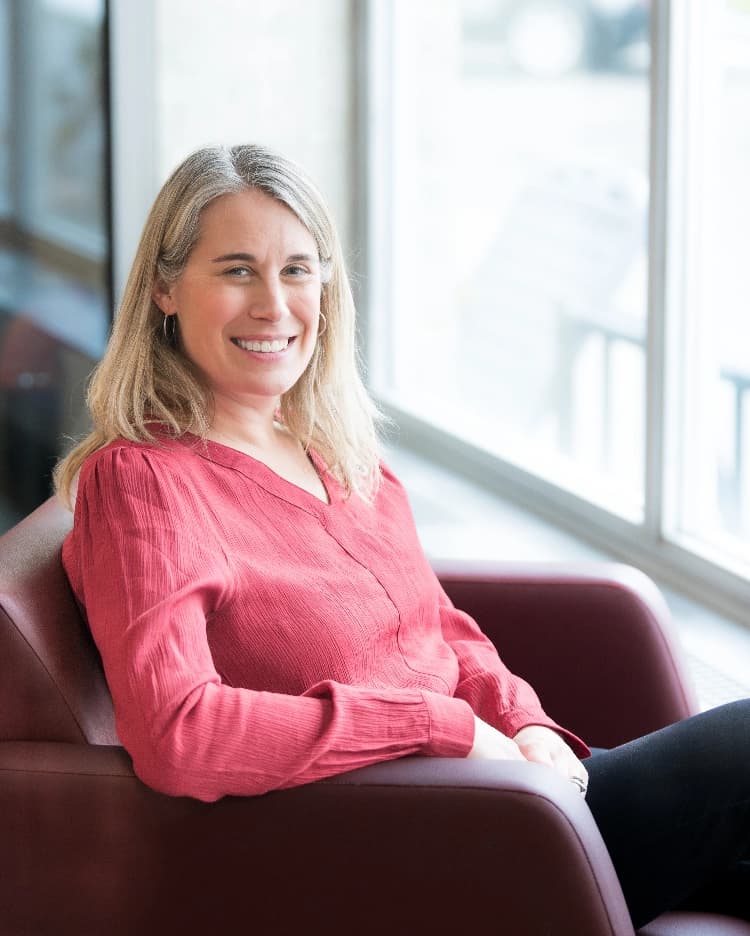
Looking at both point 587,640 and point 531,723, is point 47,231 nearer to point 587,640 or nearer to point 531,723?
point 587,640

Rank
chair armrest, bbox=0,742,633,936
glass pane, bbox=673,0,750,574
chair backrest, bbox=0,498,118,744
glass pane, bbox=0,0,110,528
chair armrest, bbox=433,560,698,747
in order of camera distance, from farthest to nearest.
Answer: glass pane, bbox=0,0,110,528
glass pane, bbox=673,0,750,574
chair armrest, bbox=433,560,698,747
chair backrest, bbox=0,498,118,744
chair armrest, bbox=0,742,633,936

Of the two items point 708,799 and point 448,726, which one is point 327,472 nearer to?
point 448,726

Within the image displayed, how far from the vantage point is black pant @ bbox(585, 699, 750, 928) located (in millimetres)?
1506

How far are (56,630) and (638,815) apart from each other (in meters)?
0.66

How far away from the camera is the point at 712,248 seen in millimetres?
3213

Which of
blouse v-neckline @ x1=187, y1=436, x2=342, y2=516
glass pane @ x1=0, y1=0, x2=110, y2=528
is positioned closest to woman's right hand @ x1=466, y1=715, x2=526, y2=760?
blouse v-neckline @ x1=187, y1=436, x2=342, y2=516

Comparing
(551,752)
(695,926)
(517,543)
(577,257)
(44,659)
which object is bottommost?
(517,543)

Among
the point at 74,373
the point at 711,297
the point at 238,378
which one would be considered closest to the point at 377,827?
the point at 238,378

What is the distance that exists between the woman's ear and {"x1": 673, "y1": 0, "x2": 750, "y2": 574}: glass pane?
6.01 ft

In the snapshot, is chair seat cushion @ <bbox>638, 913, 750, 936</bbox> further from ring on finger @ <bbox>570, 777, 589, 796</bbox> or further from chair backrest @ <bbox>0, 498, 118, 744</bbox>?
chair backrest @ <bbox>0, 498, 118, 744</bbox>

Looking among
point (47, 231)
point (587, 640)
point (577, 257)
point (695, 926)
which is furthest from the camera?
point (577, 257)

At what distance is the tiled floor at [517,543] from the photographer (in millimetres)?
2797

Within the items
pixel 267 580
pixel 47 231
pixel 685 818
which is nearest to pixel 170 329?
pixel 267 580

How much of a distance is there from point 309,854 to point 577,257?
3.02 meters
